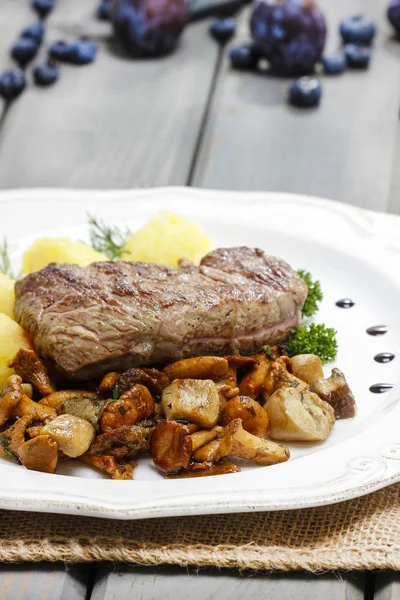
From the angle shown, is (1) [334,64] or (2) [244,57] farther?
(2) [244,57]

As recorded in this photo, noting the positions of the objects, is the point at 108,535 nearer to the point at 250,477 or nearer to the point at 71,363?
the point at 250,477

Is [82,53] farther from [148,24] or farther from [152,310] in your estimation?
[152,310]

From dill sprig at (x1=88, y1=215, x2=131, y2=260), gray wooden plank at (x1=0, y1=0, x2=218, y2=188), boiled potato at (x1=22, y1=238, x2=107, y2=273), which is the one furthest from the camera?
gray wooden plank at (x1=0, y1=0, x2=218, y2=188)

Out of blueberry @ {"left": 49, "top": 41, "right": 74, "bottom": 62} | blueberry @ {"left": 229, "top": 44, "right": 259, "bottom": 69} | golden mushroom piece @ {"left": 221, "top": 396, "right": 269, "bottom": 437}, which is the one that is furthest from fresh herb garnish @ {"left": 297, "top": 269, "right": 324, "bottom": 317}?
blueberry @ {"left": 49, "top": 41, "right": 74, "bottom": 62}

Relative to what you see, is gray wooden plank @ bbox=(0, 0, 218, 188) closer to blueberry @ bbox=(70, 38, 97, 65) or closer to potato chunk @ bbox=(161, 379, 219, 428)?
blueberry @ bbox=(70, 38, 97, 65)

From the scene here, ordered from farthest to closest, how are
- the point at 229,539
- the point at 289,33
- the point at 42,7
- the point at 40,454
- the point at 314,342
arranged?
the point at 42,7, the point at 289,33, the point at 314,342, the point at 40,454, the point at 229,539

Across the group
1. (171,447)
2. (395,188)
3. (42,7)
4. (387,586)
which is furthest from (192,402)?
(42,7)

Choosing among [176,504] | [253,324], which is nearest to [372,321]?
[253,324]
